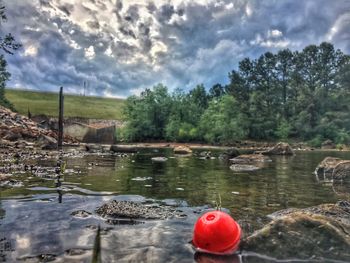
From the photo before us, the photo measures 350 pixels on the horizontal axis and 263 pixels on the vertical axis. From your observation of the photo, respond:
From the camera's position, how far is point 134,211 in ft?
31.9

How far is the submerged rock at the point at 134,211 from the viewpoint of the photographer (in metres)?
9.49

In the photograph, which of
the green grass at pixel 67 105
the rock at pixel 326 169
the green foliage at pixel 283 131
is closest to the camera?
the rock at pixel 326 169

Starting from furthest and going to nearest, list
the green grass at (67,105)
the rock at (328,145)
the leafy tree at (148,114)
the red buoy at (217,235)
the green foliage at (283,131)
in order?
1. the green grass at (67,105)
2. the leafy tree at (148,114)
3. the green foliage at (283,131)
4. the rock at (328,145)
5. the red buoy at (217,235)

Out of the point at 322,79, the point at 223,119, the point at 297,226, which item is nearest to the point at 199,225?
the point at 297,226

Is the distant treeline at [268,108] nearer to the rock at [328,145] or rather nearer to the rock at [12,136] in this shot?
the rock at [328,145]

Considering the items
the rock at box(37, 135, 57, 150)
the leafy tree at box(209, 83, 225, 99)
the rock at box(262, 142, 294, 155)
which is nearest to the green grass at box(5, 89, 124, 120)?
Answer: the leafy tree at box(209, 83, 225, 99)

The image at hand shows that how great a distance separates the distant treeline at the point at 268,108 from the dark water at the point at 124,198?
65.8m

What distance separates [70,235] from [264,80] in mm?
103549

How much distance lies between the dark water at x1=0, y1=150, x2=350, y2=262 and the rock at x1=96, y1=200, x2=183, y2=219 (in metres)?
0.30

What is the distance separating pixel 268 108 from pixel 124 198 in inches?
3452

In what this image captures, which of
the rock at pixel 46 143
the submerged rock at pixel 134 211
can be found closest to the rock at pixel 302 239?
the submerged rock at pixel 134 211

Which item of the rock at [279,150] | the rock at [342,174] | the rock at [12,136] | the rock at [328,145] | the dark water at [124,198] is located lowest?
the dark water at [124,198]

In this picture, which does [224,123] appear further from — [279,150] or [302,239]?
[302,239]

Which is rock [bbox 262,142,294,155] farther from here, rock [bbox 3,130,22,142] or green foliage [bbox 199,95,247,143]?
green foliage [bbox 199,95,247,143]
